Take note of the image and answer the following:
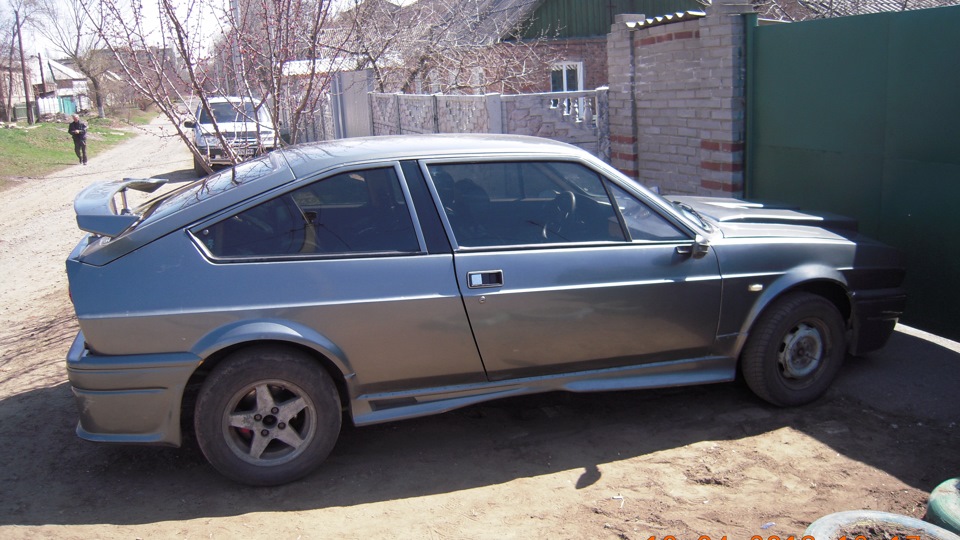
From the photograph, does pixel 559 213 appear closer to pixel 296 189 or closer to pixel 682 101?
pixel 296 189

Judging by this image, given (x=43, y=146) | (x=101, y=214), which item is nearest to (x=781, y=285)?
(x=101, y=214)

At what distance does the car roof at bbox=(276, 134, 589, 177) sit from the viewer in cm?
439

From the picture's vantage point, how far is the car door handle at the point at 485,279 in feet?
13.9

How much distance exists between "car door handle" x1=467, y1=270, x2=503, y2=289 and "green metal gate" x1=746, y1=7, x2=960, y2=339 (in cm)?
353

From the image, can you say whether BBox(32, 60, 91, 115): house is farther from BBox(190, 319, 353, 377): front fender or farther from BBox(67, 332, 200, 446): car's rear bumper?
BBox(190, 319, 353, 377): front fender

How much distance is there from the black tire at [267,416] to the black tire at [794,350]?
234 cm

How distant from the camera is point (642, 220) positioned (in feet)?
15.2

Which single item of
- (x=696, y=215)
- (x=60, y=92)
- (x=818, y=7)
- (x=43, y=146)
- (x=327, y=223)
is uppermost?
(x=60, y=92)

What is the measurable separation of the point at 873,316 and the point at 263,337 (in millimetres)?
3512

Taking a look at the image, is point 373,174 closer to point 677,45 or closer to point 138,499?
point 138,499

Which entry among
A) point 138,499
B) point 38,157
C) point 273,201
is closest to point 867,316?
point 273,201

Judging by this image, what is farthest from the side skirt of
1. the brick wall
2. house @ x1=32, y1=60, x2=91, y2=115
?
house @ x1=32, y1=60, x2=91, y2=115

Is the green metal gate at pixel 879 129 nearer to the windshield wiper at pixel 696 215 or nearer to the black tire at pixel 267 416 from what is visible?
the windshield wiper at pixel 696 215

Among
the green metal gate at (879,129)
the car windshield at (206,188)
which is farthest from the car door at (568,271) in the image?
the green metal gate at (879,129)
